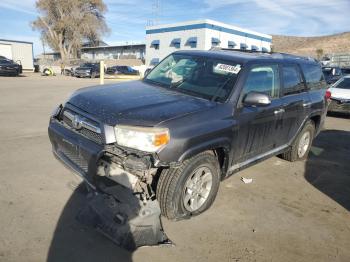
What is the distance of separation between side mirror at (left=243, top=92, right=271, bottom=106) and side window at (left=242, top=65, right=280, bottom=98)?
157 mm

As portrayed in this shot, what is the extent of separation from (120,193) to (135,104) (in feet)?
3.27

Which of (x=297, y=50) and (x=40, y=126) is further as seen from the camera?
(x=297, y=50)

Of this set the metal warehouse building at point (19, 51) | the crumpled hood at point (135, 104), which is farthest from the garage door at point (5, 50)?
the crumpled hood at point (135, 104)

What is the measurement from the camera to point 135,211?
11.3ft

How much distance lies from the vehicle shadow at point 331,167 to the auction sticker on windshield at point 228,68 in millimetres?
2354

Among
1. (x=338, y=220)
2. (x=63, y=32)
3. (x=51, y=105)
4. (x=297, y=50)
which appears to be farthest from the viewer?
(x=297, y=50)

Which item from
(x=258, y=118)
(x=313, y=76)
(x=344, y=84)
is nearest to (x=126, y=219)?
(x=258, y=118)

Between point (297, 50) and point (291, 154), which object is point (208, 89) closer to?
point (291, 154)

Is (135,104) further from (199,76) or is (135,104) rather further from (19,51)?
(19,51)

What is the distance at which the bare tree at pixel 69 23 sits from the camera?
5241cm

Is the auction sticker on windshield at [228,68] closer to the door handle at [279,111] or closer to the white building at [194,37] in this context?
the door handle at [279,111]

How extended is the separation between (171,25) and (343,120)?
36690 millimetres

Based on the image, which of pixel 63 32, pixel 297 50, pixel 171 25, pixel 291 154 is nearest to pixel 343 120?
pixel 291 154

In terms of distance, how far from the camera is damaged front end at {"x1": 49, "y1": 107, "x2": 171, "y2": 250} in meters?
3.34
